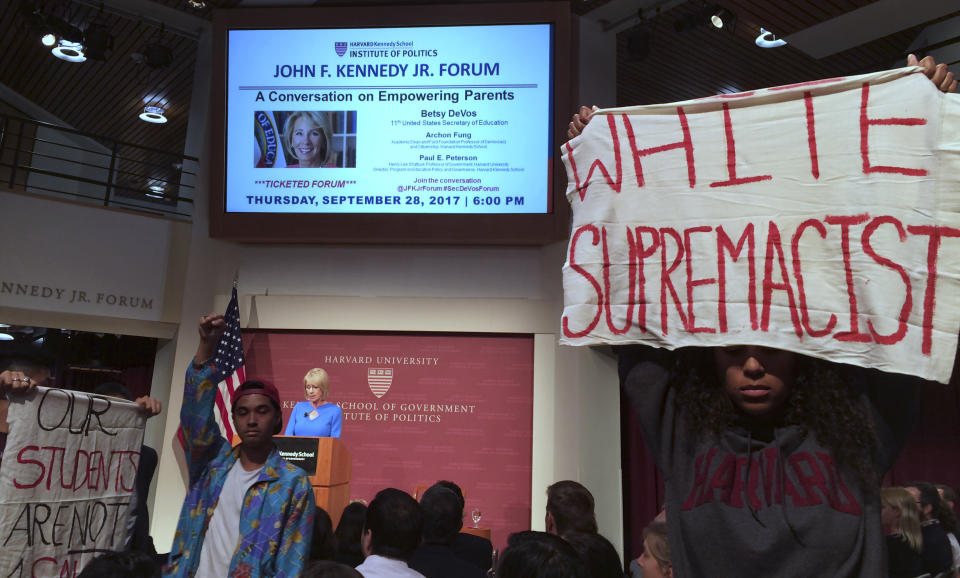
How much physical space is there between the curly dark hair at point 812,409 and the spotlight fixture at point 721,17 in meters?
5.64

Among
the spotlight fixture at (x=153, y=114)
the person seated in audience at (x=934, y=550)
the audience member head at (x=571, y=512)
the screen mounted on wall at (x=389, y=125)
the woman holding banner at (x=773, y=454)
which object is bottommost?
the person seated in audience at (x=934, y=550)

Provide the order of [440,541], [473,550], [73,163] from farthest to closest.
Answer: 1. [73,163]
2. [473,550]
3. [440,541]

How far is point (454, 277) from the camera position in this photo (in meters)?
7.12

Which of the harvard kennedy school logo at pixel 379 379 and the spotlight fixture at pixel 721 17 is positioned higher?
the spotlight fixture at pixel 721 17

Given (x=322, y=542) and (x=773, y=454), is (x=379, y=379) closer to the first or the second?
(x=322, y=542)

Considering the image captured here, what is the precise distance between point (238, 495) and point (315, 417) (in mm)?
3369

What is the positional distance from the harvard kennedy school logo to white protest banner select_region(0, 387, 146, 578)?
13.2 feet

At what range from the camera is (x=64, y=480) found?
260cm

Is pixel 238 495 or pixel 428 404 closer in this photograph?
pixel 238 495

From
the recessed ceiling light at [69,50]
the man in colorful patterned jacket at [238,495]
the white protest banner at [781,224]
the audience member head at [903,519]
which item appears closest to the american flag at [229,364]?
the recessed ceiling light at [69,50]

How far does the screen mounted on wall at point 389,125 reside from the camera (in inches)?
265

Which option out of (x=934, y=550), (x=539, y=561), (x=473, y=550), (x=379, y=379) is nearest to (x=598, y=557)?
(x=539, y=561)

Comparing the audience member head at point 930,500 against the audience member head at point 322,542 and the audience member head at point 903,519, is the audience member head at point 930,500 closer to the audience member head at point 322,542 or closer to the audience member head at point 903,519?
the audience member head at point 903,519

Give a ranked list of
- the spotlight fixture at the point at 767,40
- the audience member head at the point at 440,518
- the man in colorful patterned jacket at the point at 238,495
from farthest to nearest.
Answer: the spotlight fixture at the point at 767,40 < the audience member head at the point at 440,518 < the man in colorful patterned jacket at the point at 238,495
